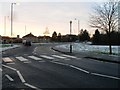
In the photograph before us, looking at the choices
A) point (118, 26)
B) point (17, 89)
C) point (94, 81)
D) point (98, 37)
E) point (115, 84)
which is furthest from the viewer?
point (98, 37)

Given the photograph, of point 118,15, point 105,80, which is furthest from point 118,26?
point 105,80

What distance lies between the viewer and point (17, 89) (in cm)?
1066

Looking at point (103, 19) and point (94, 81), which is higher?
point (103, 19)

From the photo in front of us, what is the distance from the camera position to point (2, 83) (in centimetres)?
1212

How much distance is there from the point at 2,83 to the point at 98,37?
6504 centimetres

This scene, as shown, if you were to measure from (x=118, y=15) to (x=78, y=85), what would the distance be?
79.3ft

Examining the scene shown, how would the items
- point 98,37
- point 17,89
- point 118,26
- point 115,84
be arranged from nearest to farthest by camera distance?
point 17,89 < point 115,84 < point 118,26 < point 98,37

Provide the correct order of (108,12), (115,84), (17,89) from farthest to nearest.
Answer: (108,12) < (115,84) < (17,89)

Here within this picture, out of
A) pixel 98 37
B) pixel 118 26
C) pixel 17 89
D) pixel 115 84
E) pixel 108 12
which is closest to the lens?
pixel 17 89

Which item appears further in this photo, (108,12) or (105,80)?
(108,12)

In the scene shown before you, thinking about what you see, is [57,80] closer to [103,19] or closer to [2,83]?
[2,83]

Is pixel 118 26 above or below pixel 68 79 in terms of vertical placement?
above

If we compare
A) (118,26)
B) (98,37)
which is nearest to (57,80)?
(118,26)

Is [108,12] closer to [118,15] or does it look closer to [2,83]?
[118,15]
